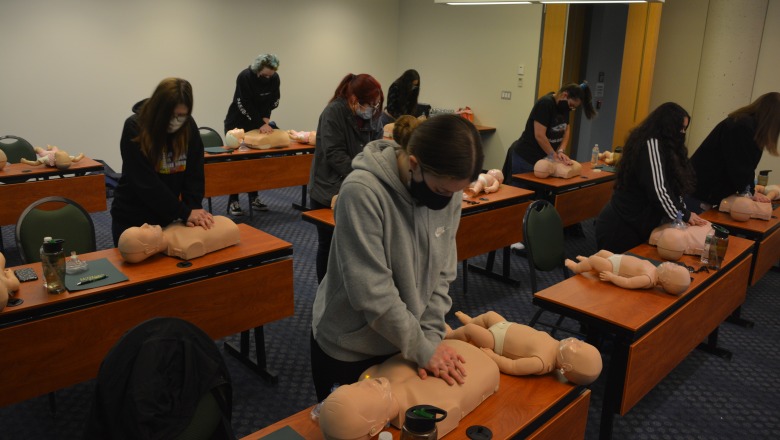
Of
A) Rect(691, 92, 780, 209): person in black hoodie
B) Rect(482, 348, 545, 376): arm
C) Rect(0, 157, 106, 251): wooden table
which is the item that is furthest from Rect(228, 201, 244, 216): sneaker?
Rect(482, 348, 545, 376): arm

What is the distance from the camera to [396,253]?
1.45m

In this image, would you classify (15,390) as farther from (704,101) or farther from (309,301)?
(704,101)

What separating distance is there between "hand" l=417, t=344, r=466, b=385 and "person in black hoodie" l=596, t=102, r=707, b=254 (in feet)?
6.64

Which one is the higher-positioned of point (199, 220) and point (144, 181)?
point (144, 181)

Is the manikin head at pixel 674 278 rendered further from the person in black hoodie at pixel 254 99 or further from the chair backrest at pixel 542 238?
the person in black hoodie at pixel 254 99

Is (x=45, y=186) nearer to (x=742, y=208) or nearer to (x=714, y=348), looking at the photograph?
(x=714, y=348)

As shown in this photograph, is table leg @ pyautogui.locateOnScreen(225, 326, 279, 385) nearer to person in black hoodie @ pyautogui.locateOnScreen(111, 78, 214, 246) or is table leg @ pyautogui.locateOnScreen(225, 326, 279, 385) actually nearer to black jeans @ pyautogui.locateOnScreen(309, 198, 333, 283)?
black jeans @ pyautogui.locateOnScreen(309, 198, 333, 283)

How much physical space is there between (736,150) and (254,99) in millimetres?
4133

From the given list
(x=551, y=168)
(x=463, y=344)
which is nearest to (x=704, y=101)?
(x=551, y=168)

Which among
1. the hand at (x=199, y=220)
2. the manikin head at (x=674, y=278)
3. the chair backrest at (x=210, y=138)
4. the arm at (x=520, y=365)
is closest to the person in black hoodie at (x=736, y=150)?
the manikin head at (x=674, y=278)

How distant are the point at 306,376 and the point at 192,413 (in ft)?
5.08

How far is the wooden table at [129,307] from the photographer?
6.82 feet

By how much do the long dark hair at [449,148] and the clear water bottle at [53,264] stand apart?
1.57m

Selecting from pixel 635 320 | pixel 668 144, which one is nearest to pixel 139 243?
pixel 635 320
